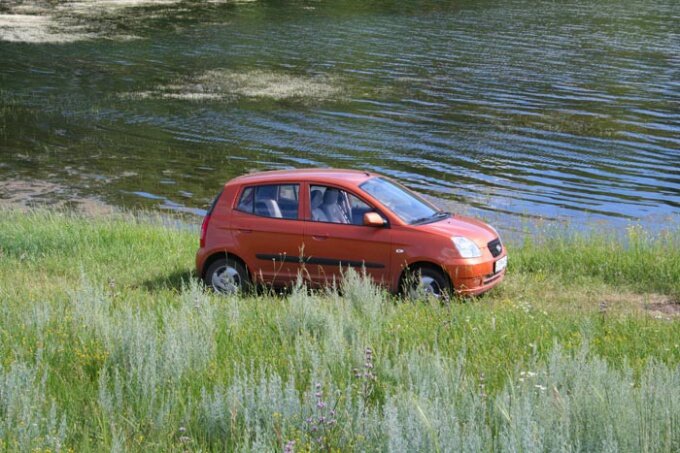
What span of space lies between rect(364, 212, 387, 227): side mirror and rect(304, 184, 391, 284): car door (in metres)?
0.06

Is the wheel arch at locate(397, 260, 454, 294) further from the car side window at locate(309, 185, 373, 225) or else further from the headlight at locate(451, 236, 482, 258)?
the car side window at locate(309, 185, 373, 225)

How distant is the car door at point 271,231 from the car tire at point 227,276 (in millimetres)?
→ 209

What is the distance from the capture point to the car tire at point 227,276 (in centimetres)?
1405

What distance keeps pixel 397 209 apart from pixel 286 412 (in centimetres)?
820

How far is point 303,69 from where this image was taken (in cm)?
4294

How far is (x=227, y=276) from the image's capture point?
14070 millimetres

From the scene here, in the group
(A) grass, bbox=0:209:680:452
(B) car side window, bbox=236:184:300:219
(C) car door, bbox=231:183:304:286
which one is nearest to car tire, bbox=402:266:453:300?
(C) car door, bbox=231:183:304:286

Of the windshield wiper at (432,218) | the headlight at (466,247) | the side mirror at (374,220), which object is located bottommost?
the headlight at (466,247)

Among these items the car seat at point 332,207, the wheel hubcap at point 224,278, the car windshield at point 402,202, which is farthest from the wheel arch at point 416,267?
the wheel hubcap at point 224,278

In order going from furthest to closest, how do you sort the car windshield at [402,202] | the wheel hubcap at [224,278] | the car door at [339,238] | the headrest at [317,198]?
the wheel hubcap at [224,278] < the headrest at [317,198] < the car windshield at [402,202] < the car door at [339,238]

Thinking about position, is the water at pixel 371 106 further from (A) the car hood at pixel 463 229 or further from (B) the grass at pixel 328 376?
(B) the grass at pixel 328 376

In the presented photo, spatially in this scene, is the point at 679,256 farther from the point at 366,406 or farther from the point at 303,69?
the point at 303,69

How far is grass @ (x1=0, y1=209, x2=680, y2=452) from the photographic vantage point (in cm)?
530

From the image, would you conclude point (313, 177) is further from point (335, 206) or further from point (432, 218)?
point (432, 218)
